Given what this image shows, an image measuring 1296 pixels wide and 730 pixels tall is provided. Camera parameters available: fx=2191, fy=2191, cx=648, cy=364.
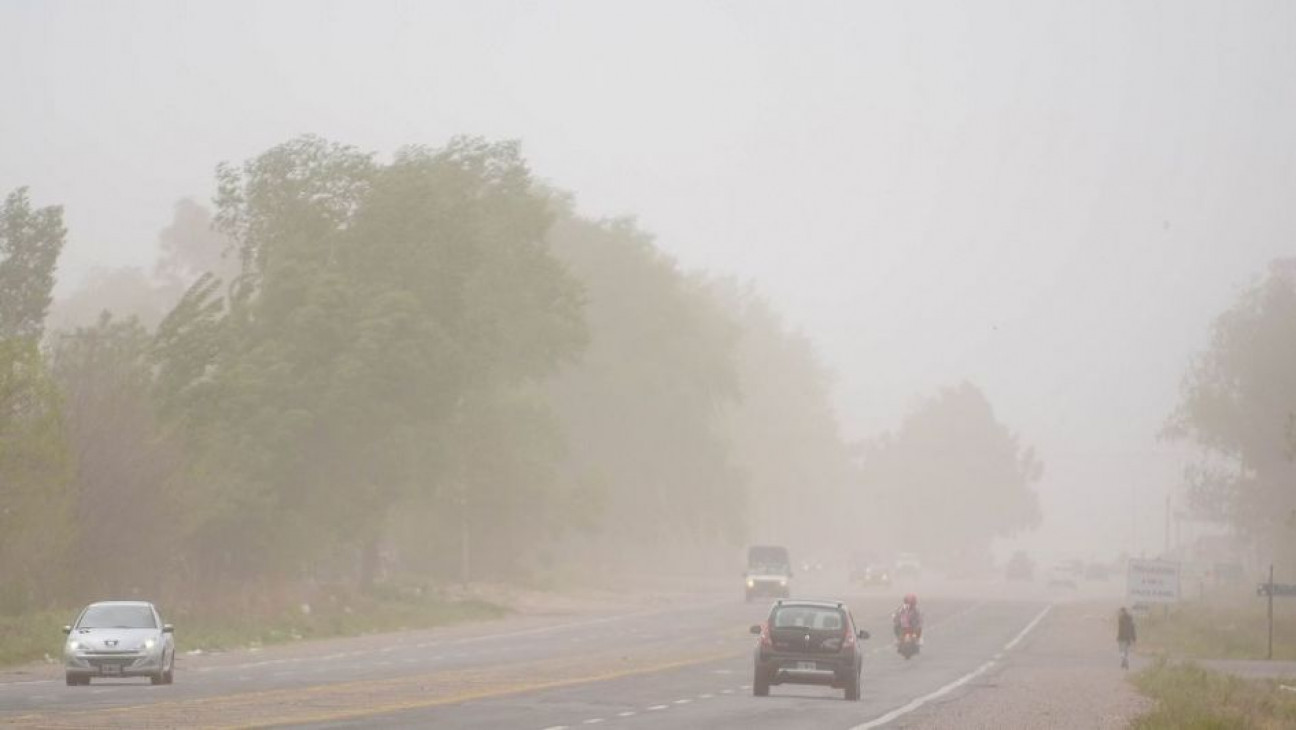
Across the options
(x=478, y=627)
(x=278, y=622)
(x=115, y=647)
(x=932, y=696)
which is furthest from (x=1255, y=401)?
(x=115, y=647)

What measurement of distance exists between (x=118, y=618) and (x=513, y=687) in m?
6.98

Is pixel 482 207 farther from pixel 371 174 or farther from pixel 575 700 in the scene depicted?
pixel 575 700

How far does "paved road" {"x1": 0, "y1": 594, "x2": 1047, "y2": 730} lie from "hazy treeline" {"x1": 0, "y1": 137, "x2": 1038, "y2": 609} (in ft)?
20.6

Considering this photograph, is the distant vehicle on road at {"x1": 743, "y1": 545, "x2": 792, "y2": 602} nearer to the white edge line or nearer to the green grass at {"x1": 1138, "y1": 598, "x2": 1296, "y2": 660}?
the green grass at {"x1": 1138, "y1": 598, "x2": 1296, "y2": 660}

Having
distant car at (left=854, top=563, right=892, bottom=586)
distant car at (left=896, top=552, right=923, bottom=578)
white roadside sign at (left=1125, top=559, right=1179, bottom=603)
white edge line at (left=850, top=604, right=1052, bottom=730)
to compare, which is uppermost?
distant car at (left=896, top=552, right=923, bottom=578)

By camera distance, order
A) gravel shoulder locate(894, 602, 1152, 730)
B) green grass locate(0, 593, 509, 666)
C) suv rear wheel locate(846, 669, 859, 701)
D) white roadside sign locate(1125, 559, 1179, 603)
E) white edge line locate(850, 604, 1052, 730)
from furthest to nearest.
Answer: white roadside sign locate(1125, 559, 1179, 603) → green grass locate(0, 593, 509, 666) → suv rear wheel locate(846, 669, 859, 701) → gravel shoulder locate(894, 602, 1152, 730) → white edge line locate(850, 604, 1052, 730)

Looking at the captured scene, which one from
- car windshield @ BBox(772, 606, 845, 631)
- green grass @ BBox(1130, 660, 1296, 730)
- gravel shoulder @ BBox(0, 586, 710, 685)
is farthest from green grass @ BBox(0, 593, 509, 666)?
green grass @ BBox(1130, 660, 1296, 730)

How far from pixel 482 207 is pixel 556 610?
638 inches

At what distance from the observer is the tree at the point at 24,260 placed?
65.4 m

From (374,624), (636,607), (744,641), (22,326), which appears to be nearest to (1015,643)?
(744,641)

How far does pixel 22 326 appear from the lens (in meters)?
66.5

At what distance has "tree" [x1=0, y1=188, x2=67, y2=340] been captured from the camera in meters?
65.4

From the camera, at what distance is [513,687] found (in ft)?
128

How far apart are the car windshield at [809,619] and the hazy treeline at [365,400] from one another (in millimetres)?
18948
